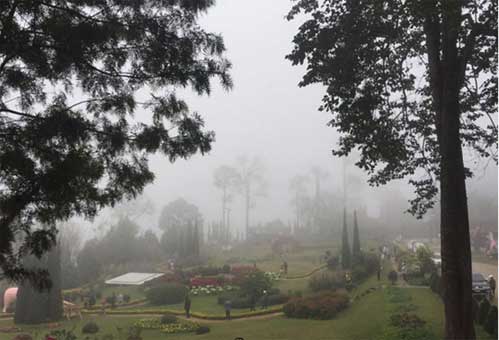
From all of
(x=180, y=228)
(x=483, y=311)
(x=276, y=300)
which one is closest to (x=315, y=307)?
(x=276, y=300)

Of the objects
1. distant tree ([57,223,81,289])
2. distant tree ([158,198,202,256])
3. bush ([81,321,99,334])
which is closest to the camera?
bush ([81,321,99,334])

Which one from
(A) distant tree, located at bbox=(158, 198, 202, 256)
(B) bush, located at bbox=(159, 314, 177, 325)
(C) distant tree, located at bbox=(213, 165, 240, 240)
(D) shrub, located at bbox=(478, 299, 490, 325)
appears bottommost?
(B) bush, located at bbox=(159, 314, 177, 325)

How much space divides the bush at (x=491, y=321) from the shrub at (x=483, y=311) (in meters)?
0.32

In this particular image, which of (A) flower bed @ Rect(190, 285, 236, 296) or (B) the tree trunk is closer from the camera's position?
(B) the tree trunk

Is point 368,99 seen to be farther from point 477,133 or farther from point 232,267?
point 232,267

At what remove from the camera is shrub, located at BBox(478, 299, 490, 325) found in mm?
9968

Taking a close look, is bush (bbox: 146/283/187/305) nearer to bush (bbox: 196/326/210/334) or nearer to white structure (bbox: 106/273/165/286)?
white structure (bbox: 106/273/165/286)

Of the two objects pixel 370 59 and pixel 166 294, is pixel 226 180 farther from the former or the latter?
pixel 370 59

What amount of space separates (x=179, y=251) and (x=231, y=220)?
322 inches

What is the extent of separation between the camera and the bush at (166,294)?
1472 centimetres

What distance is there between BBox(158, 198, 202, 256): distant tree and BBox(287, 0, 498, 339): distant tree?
51.0 ft

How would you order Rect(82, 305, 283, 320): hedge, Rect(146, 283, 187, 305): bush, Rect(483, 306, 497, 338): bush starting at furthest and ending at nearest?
Rect(146, 283, 187, 305): bush
Rect(82, 305, 283, 320): hedge
Rect(483, 306, 497, 338): bush

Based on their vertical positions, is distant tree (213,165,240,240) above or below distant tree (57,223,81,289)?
above

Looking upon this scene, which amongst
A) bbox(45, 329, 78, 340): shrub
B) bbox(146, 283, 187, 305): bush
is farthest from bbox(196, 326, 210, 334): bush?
bbox(146, 283, 187, 305): bush
